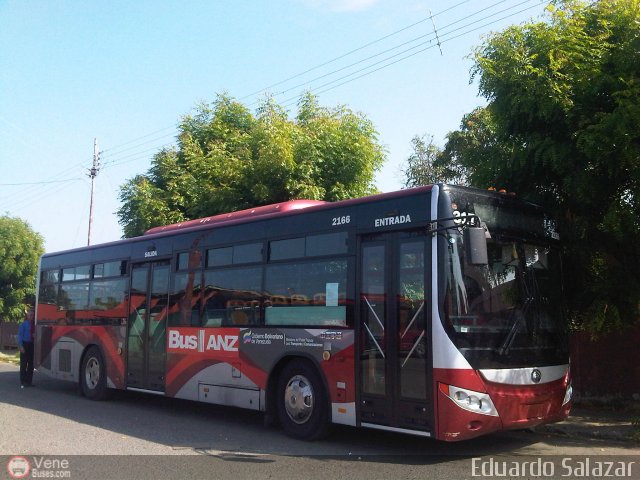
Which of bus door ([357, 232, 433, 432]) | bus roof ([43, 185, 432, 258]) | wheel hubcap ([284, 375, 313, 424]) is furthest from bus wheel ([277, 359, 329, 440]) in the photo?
bus roof ([43, 185, 432, 258])

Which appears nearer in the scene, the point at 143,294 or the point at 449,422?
the point at 449,422

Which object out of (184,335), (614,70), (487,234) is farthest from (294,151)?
(487,234)

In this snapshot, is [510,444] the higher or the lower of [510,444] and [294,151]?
the lower

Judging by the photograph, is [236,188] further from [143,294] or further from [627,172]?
[627,172]

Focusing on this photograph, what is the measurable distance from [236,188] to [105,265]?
214 inches

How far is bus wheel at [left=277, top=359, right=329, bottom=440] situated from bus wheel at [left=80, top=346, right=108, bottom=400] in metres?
5.44

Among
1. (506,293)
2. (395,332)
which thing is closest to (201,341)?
(395,332)

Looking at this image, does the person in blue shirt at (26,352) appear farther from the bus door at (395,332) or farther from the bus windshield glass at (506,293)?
the bus windshield glass at (506,293)

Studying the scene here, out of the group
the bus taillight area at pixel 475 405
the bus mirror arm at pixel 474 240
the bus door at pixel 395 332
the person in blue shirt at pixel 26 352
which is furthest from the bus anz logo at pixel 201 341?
the person in blue shirt at pixel 26 352

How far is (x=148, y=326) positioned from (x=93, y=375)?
252 centimetres

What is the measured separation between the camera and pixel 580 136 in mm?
8797

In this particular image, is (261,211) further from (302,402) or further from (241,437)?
(241,437)

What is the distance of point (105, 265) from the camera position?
1312cm

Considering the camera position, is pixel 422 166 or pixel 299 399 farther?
pixel 422 166
